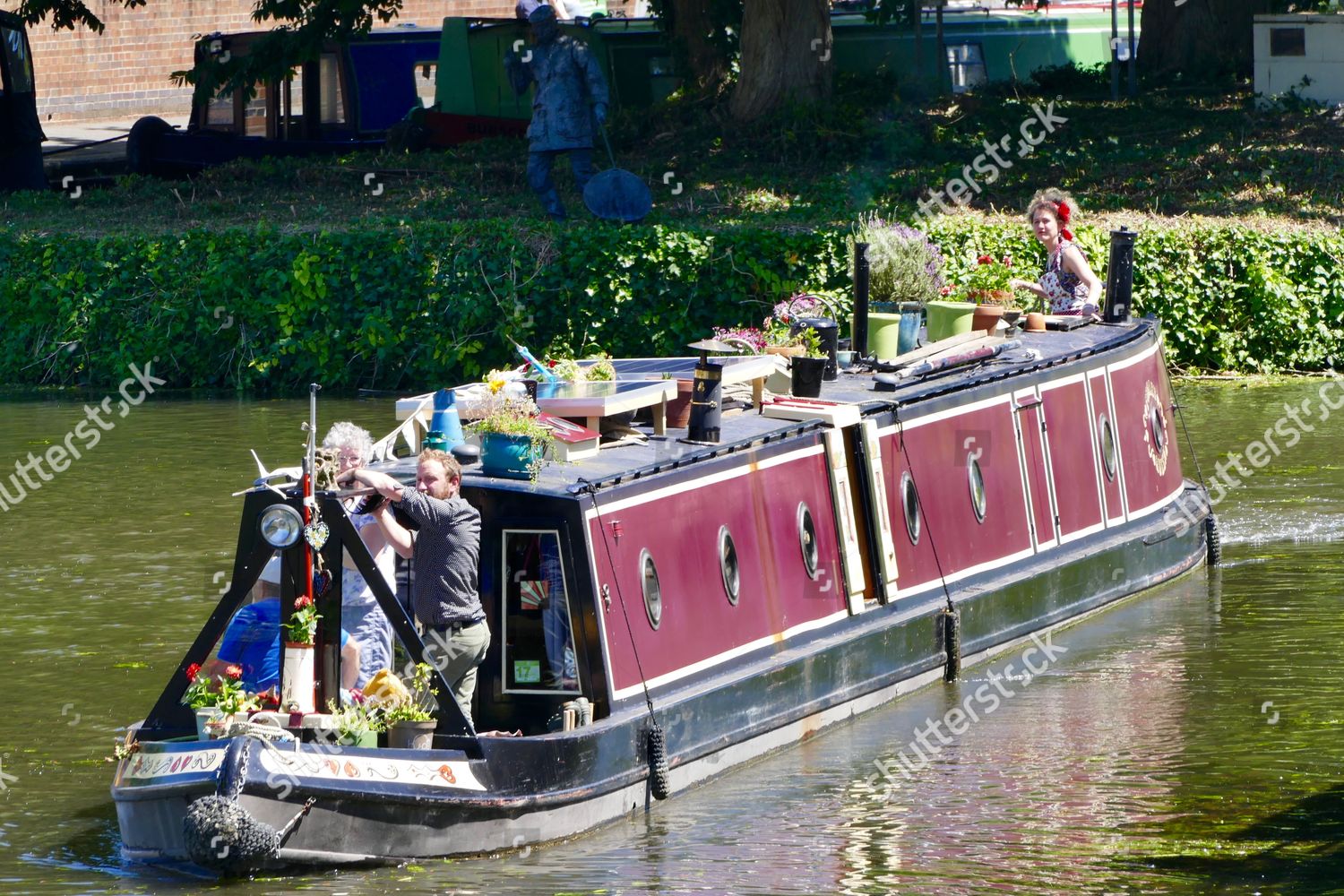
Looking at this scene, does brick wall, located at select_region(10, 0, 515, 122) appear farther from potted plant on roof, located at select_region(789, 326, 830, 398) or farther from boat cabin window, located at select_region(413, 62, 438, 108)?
potted plant on roof, located at select_region(789, 326, 830, 398)

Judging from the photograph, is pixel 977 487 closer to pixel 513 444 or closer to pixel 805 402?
pixel 805 402

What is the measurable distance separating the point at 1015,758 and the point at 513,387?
10.2 ft

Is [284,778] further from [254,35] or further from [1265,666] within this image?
[254,35]

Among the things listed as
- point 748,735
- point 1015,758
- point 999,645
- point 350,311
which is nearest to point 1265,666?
point 999,645

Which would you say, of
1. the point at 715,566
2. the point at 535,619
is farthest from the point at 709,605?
the point at 535,619

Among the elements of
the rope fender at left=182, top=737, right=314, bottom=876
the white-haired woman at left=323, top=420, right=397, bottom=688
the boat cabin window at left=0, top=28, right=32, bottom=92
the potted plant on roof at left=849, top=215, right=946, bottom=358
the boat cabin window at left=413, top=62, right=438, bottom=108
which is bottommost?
the rope fender at left=182, top=737, right=314, bottom=876

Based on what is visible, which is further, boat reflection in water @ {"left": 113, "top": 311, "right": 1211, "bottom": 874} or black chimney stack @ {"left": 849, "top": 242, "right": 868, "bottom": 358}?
black chimney stack @ {"left": 849, "top": 242, "right": 868, "bottom": 358}

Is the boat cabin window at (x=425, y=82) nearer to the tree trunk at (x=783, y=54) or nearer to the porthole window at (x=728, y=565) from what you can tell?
the tree trunk at (x=783, y=54)

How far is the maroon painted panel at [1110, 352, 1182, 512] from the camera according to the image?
1448 cm

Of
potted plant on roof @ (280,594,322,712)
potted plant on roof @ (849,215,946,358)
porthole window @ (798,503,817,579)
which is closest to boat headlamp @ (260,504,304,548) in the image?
potted plant on roof @ (280,594,322,712)

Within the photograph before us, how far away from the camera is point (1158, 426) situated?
15.0 m

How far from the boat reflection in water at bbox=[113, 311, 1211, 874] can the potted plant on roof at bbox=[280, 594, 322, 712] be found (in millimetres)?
89

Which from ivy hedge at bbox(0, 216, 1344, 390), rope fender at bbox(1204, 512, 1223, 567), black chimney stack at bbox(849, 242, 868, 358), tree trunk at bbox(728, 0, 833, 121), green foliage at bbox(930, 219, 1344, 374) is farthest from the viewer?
tree trunk at bbox(728, 0, 833, 121)

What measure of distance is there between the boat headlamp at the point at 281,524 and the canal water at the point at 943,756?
4.52 feet
